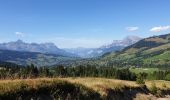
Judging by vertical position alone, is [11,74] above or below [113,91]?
above

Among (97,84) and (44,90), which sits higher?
(44,90)

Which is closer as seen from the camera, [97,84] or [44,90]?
[44,90]

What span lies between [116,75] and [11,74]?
17463cm

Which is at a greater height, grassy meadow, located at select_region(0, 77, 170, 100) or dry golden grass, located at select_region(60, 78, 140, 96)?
grassy meadow, located at select_region(0, 77, 170, 100)

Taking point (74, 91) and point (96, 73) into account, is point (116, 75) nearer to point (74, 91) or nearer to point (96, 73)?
point (96, 73)

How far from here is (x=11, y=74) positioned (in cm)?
1930

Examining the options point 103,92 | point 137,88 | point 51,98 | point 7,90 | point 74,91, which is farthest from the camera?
point 137,88

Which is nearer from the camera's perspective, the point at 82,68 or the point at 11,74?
the point at 11,74

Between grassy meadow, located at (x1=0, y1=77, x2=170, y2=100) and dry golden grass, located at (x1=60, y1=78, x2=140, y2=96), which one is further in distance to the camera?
dry golden grass, located at (x1=60, y1=78, x2=140, y2=96)

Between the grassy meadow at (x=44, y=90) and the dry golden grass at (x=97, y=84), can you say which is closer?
the grassy meadow at (x=44, y=90)

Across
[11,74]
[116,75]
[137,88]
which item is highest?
[11,74]

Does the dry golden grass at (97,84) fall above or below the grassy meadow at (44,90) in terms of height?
below

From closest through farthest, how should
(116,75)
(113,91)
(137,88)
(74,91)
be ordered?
(74,91) → (113,91) → (137,88) → (116,75)

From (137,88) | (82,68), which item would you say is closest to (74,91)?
(137,88)
